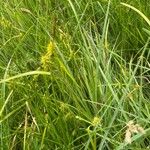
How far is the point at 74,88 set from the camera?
4.01ft

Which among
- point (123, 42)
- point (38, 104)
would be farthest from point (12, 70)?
point (123, 42)

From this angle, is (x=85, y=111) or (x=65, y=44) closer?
(x=85, y=111)

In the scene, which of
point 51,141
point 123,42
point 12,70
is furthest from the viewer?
point 123,42

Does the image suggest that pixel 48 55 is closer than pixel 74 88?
Yes

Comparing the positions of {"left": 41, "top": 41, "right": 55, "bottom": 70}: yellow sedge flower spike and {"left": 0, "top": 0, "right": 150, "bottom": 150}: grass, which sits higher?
{"left": 41, "top": 41, "right": 55, "bottom": 70}: yellow sedge flower spike

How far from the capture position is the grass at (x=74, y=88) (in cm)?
109

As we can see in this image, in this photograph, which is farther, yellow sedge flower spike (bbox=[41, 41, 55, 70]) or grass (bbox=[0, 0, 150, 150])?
grass (bbox=[0, 0, 150, 150])

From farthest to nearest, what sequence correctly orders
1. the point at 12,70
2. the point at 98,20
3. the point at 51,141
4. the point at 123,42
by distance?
1. the point at 98,20
2. the point at 123,42
3. the point at 12,70
4. the point at 51,141

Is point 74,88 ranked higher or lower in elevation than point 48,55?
lower

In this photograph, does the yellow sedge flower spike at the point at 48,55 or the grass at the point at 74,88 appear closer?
the yellow sedge flower spike at the point at 48,55

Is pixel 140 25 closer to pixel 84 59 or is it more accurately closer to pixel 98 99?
pixel 84 59

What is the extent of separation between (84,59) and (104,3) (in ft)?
1.20

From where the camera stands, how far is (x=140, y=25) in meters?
1.53

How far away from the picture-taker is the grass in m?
1.09
